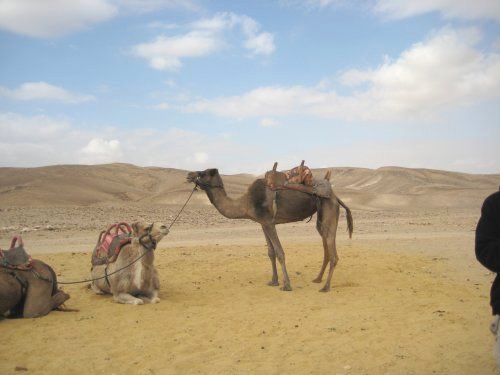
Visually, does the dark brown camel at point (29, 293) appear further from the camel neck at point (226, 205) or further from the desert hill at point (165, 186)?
the desert hill at point (165, 186)

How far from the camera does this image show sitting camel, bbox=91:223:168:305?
856cm

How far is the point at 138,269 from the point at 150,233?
67cm

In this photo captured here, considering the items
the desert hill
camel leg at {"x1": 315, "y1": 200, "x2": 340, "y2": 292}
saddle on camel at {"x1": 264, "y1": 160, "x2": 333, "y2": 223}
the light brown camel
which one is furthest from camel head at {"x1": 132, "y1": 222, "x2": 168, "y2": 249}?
the desert hill

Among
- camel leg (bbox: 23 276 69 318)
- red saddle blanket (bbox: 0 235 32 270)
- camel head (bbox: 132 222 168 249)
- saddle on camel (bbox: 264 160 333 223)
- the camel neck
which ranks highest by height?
saddle on camel (bbox: 264 160 333 223)

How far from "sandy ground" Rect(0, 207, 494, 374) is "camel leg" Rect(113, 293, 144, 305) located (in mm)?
156

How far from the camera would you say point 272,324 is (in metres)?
7.35

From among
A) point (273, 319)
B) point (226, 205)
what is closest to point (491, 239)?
point (273, 319)

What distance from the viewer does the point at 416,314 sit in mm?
7656

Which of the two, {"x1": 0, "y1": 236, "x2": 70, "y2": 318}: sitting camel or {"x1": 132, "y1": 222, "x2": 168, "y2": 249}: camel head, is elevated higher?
{"x1": 132, "y1": 222, "x2": 168, "y2": 249}: camel head

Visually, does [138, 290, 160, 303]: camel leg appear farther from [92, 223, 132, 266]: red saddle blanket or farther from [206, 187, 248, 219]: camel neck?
[206, 187, 248, 219]: camel neck

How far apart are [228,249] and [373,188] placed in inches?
2740

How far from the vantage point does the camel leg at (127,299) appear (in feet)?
28.0

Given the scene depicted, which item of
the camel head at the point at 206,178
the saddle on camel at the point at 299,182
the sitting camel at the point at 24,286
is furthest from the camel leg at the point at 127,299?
the saddle on camel at the point at 299,182

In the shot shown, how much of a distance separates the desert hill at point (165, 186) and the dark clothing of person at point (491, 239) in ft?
77.8
